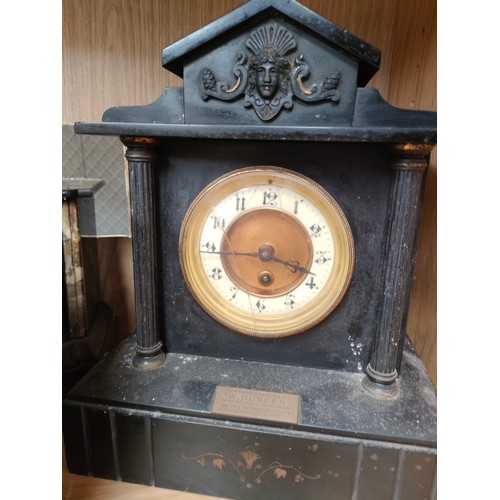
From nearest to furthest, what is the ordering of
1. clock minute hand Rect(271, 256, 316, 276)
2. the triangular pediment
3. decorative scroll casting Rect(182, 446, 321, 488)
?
the triangular pediment < decorative scroll casting Rect(182, 446, 321, 488) < clock minute hand Rect(271, 256, 316, 276)

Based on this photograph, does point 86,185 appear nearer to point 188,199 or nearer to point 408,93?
point 188,199

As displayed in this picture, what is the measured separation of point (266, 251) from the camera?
3.13 ft

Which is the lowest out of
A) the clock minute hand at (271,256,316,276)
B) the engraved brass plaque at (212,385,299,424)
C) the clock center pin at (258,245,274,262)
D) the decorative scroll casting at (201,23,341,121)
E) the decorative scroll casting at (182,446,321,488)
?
the decorative scroll casting at (182,446,321,488)

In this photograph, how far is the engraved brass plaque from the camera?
853 millimetres

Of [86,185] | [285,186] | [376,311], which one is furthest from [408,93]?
[86,185]

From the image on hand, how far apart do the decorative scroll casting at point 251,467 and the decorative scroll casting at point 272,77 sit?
77 centimetres

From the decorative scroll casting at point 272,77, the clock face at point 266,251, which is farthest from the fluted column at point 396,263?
the decorative scroll casting at point 272,77

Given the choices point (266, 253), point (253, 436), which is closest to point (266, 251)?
point (266, 253)

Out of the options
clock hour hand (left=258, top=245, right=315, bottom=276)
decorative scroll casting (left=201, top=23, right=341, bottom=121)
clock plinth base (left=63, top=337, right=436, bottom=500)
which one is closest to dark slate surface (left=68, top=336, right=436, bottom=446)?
clock plinth base (left=63, top=337, right=436, bottom=500)

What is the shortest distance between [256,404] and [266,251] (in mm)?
368

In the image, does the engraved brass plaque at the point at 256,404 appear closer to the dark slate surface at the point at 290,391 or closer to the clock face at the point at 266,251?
the dark slate surface at the point at 290,391

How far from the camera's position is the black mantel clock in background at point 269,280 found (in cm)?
80

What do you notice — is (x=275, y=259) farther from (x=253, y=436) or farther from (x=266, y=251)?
(x=253, y=436)

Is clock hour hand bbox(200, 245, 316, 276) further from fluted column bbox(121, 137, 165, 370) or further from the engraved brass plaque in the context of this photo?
the engraved brass plaque
